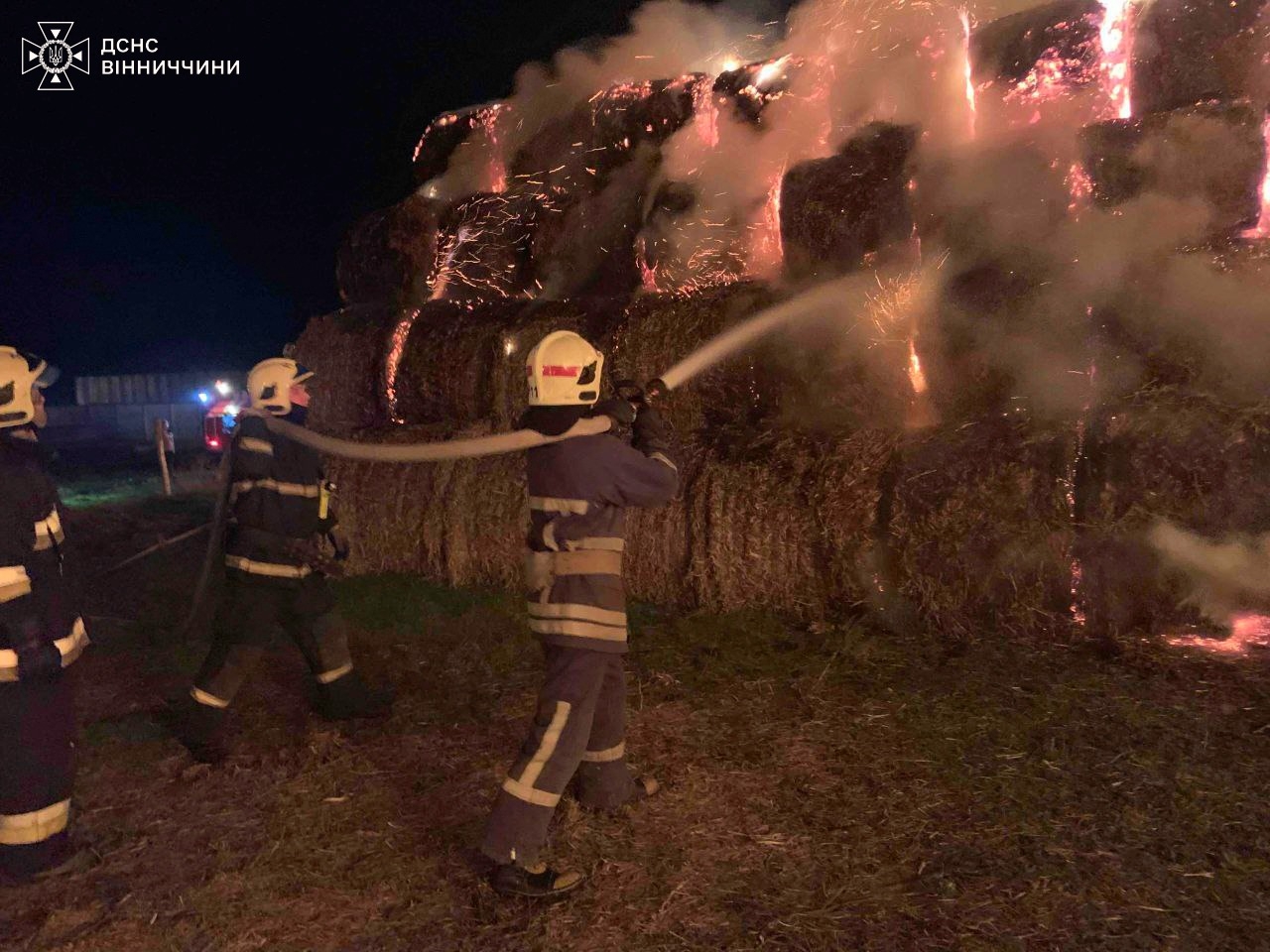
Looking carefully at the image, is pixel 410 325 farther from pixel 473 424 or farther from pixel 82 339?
pixel 82 339

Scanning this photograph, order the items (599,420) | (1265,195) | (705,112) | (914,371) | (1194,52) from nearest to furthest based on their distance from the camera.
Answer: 1. (599,420)
2. (1265,195)
3. (1194,52)
4. (914,371)
5. (705,112)

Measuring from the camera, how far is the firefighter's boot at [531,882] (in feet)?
12.1

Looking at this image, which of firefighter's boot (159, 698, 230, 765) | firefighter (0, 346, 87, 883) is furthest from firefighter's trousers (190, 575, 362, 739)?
firefighter (0, 346, 87, 883)

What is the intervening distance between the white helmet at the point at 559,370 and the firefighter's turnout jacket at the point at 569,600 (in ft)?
0.61

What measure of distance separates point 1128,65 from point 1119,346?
8.94 ft

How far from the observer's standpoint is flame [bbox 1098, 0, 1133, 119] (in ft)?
25.7

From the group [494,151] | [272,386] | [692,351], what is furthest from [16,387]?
[494,151]

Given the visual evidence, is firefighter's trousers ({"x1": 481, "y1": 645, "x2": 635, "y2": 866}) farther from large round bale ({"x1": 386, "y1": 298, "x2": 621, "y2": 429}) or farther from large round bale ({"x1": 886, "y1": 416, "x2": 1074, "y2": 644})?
large round bale ({"x1": 386, "y1": 298, "x2": 621, "y2": 429})

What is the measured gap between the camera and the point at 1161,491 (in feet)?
19.1

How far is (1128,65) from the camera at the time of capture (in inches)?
302

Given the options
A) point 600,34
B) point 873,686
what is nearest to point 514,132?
point 600,34

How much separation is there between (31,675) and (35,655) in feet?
0.27

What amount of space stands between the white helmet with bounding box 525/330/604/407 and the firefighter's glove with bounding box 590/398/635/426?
201mm

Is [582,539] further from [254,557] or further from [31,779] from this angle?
[31,779]
